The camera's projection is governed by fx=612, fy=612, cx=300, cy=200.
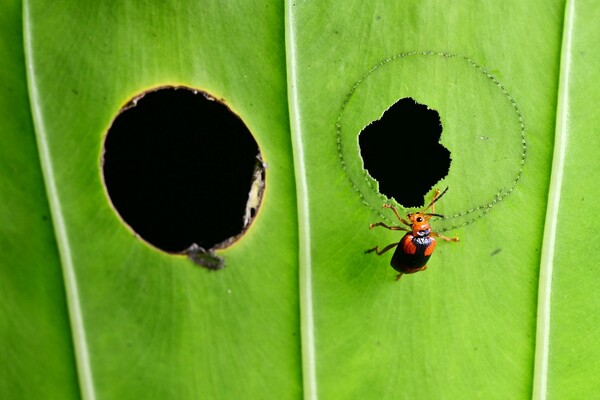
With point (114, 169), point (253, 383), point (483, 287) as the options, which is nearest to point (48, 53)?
point (114, 169)

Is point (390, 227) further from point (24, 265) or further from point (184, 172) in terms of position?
point (24, 265)

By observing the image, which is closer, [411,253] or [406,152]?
[411,253]

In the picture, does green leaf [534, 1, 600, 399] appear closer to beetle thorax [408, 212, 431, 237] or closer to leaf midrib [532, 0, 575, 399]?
leaf midrib [532, 0, 575, 399]

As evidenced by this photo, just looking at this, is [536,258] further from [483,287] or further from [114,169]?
[114,169]

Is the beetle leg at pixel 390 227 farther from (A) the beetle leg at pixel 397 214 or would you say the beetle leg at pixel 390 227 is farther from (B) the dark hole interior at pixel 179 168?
(B) the dark hole interior at pixel 179 168

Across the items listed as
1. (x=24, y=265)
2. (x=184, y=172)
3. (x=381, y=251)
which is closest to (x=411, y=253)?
(x=381, y=251)

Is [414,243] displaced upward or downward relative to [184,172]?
downward

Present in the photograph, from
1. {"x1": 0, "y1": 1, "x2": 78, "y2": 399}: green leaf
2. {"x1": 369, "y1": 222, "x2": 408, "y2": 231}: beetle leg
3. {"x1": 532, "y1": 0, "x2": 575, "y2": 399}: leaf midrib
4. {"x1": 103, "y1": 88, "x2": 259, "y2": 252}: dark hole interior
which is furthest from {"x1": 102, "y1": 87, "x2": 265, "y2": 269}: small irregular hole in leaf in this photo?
{"x1": 532, "y1": 0, "x2": 575, "y2": 399}: leaf midrib
